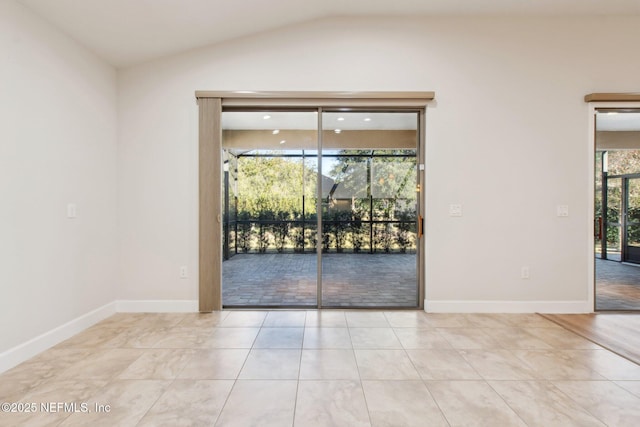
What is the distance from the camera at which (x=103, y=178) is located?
3373mm

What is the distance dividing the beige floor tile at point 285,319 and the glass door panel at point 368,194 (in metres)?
0.40

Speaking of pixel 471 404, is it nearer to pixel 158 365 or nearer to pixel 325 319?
pixel 325 319

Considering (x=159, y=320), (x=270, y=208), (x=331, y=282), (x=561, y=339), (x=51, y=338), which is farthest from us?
(x=270, y=208)

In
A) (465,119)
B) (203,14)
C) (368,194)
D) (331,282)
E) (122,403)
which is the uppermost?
(203,14)

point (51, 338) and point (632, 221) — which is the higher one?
point (632, 221)

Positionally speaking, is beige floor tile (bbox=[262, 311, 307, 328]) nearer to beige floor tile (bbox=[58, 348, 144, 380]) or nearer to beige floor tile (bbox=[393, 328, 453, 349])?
beige floor tile (bbox=[393, 328, 453, 349])

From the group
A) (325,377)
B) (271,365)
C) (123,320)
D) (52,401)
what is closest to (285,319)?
(271,365)

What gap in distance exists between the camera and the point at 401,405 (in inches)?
74.3

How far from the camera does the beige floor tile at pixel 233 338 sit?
8.95ft

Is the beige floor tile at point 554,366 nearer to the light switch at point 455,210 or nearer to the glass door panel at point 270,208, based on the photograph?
the light switch at point 455,210

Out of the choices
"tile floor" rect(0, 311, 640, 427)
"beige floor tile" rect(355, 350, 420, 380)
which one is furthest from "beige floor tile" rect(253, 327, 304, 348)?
"beige floor tile" rect(355, 350, 420, 380)

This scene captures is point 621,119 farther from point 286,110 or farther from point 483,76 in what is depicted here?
point 286,110

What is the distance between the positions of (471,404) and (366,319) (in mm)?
1505

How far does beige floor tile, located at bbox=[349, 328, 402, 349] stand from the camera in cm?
272
